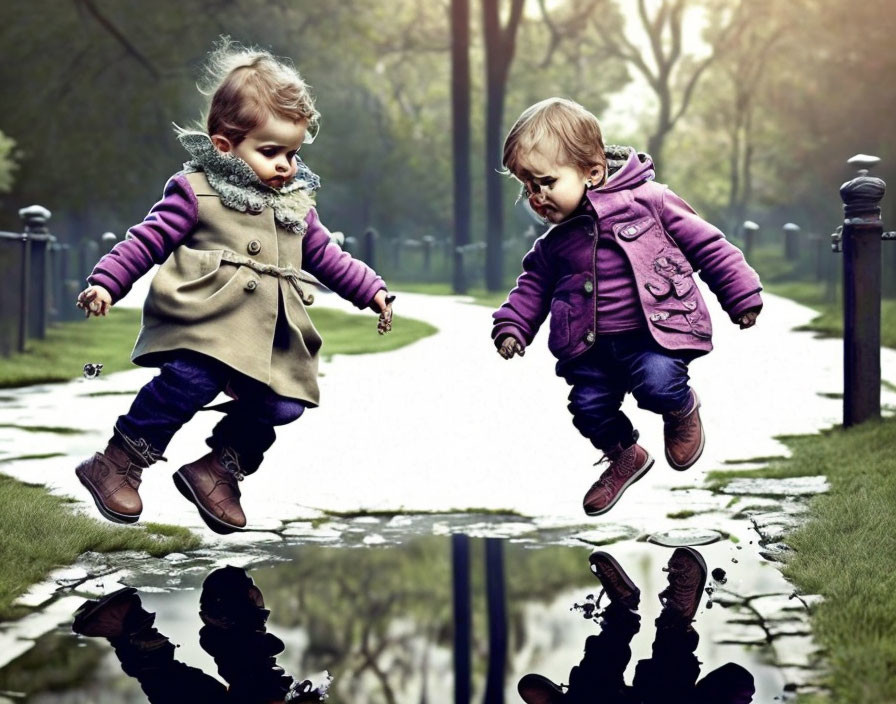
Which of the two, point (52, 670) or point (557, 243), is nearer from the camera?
point (52, 670)

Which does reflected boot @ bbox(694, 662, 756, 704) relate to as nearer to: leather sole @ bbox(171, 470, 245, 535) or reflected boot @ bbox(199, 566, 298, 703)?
reflected boot @ bbox(199, 566, 298, 703)

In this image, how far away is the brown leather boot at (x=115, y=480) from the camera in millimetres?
4352

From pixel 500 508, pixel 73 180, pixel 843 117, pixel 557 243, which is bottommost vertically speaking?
pixel 500 508

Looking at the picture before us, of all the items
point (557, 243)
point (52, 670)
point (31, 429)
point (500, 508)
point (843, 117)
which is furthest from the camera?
point (843, 117)

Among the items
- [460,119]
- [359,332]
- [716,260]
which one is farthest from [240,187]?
[460,119]

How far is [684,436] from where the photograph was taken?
4.51m

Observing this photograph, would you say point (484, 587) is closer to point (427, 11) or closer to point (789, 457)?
point (789, 457)

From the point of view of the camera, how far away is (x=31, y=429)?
8195mm

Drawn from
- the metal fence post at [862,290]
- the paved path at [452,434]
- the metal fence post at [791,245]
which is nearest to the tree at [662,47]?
the metal fence post at [791,245]

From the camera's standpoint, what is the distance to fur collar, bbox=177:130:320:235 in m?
4.23

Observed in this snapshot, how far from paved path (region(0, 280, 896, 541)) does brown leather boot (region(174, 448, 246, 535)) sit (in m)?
0.93

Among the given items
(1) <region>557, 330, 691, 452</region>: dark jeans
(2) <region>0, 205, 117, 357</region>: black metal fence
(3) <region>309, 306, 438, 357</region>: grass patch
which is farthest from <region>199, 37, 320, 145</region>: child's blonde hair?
(3) <region>309, 306, 438, 357</region>: grass patch

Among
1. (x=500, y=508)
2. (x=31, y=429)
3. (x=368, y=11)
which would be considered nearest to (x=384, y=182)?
(x=368, y=11)

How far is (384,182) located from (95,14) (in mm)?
15579
